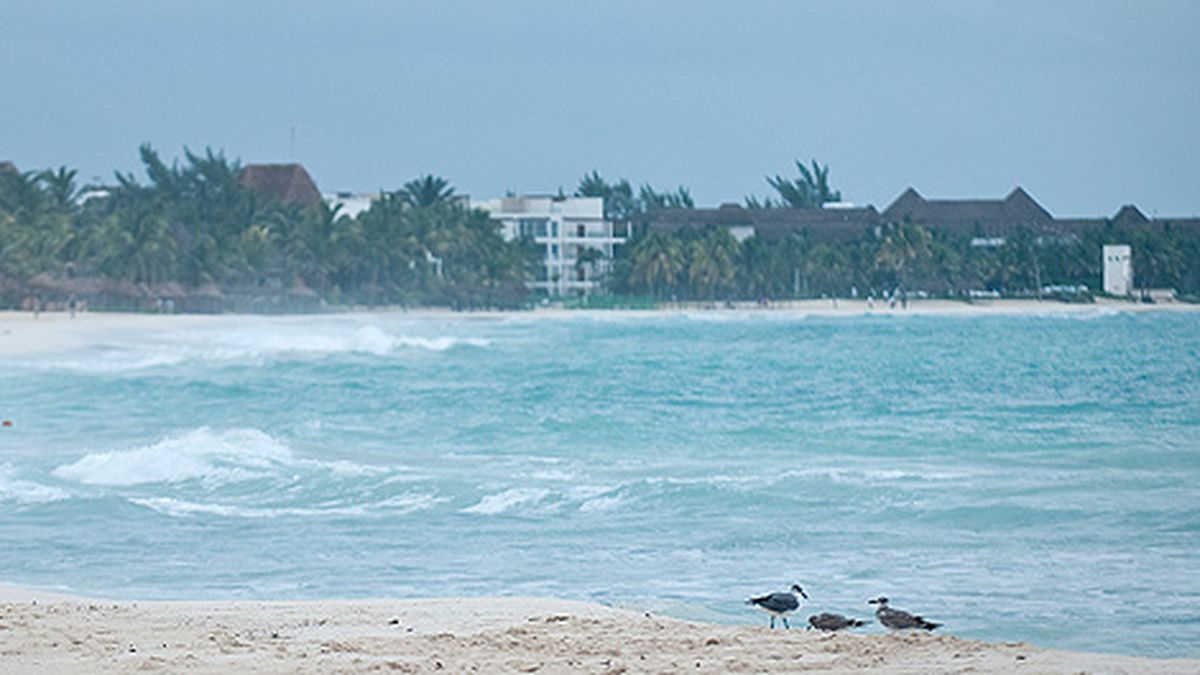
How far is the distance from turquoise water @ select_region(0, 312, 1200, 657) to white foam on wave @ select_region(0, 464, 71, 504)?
0.07m

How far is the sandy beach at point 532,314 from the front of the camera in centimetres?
5625

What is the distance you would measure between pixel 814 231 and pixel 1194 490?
114683 mm

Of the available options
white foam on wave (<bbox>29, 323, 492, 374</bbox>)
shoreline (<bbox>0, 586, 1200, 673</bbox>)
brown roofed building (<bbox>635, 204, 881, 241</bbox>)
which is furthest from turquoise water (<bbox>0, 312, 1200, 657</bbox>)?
brown roofed building (<bbox>635, 204, 881, 241</bbox>)

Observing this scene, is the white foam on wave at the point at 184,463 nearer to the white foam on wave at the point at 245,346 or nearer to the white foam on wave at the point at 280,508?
the white foam on wave at the point at 280,508

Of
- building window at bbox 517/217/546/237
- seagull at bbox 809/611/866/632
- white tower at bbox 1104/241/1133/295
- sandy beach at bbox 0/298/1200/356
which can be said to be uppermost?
building window at bbox 517/217/546/237

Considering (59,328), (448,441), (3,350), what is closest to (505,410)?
(448,441)

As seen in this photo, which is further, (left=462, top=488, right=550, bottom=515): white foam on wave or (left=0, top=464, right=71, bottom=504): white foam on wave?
(left=0, top=464, right=71, bottom=504): white foam on wave

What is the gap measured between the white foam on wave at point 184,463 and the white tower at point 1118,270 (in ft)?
366

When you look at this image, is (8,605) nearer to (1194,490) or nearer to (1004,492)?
(1004,492)

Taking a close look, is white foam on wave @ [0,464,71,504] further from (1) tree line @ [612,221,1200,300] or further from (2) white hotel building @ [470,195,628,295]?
(1) tree line @ [612,221,1200,300]

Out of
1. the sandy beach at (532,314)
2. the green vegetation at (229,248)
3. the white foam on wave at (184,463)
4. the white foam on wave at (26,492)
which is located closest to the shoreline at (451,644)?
the white foam on wave at (26,492)

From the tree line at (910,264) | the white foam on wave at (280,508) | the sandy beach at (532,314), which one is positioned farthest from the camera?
the tree line at (910,264)

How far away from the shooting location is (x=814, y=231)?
132 meters

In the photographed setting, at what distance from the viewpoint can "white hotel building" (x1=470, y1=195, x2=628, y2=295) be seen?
118312 mm
